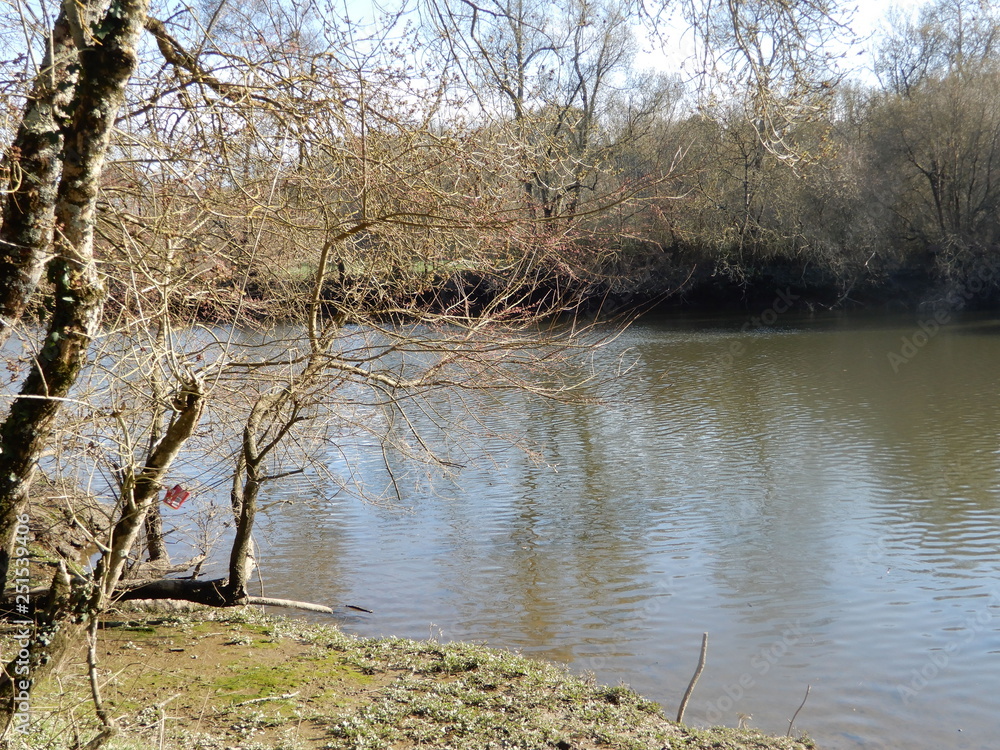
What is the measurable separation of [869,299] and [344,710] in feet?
97.6

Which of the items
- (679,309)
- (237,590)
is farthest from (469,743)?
(679,309)

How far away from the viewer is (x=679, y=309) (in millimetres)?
32500

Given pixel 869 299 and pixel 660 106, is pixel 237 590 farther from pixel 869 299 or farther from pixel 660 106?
pixel 869 299
